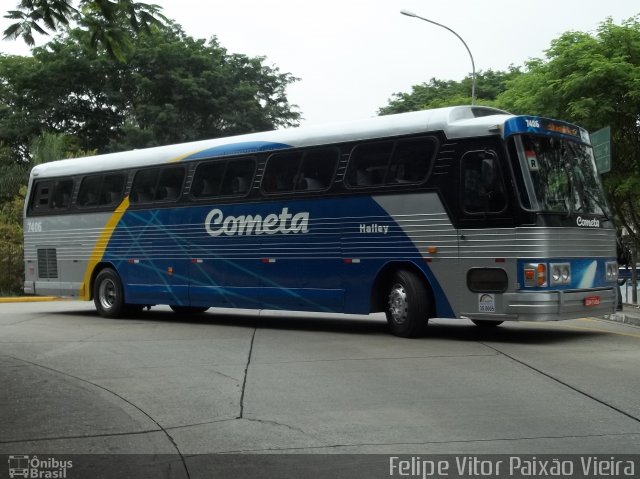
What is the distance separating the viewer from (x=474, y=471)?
5.23 meters

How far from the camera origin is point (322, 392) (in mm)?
7965

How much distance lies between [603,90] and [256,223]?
997 centimetres

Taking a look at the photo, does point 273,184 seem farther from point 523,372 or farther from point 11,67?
point 11,67

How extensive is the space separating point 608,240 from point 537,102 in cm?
921

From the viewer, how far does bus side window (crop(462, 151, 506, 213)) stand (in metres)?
11.0

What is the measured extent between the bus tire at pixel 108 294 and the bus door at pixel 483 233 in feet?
25.9

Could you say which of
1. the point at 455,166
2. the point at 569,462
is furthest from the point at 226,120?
the point at 569,462

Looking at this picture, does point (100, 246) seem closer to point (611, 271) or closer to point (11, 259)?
point (611, 271)

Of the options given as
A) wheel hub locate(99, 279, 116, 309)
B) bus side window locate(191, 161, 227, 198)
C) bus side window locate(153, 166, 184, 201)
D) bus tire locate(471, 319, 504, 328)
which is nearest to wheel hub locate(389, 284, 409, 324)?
bus tire locate(471, 319, 504, 328)

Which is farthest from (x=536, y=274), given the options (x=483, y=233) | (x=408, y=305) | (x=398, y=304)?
(x=398, y=304)

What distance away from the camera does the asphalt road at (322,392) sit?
6.08 metres

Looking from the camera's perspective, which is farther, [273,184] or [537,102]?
[537,102]

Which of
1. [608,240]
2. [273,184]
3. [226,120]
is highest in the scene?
[226,120]

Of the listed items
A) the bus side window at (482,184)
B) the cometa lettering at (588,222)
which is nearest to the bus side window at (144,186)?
the bus side window at (482,184)
